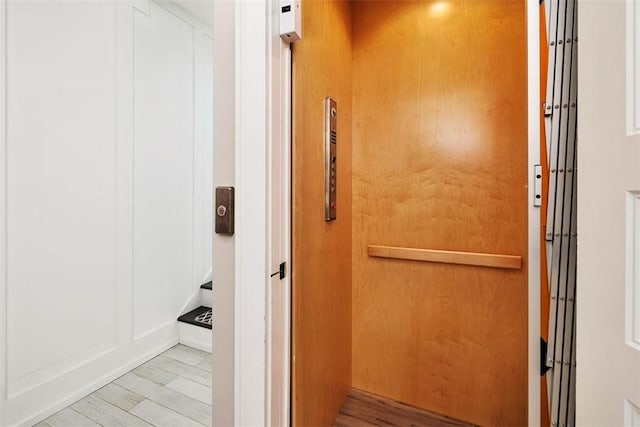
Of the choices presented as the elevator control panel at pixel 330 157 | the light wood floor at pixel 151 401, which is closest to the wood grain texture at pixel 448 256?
the elevator control panel at pixel 330 157

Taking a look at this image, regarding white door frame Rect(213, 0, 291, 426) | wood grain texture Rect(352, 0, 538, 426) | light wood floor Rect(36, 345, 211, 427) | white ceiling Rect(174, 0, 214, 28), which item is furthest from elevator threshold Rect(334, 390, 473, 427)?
white ceiling Rect(174, 0, 214, 28)

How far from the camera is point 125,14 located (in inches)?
78.5

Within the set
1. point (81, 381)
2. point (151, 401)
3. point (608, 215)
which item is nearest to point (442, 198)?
point (608, 215)

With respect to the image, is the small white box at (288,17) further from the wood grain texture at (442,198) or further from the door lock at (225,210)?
the wood grain texture at (442,198)

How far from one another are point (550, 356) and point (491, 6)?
1515 millimetres

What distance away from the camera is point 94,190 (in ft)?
6.08

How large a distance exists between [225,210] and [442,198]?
1152 mm

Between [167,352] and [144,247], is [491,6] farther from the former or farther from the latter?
[167,352]

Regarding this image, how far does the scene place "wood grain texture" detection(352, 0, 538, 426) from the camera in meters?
1.43

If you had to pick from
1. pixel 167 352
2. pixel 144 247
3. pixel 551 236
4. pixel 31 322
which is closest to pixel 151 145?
pixel 144 247

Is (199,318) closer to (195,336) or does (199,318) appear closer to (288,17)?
(195,336)

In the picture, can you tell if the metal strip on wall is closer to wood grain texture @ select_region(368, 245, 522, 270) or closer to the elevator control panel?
wood grain texture @ select_region(368, 245, 522, 270)

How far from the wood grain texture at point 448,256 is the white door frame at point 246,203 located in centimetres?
93

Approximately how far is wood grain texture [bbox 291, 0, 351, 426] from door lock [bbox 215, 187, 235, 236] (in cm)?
25
